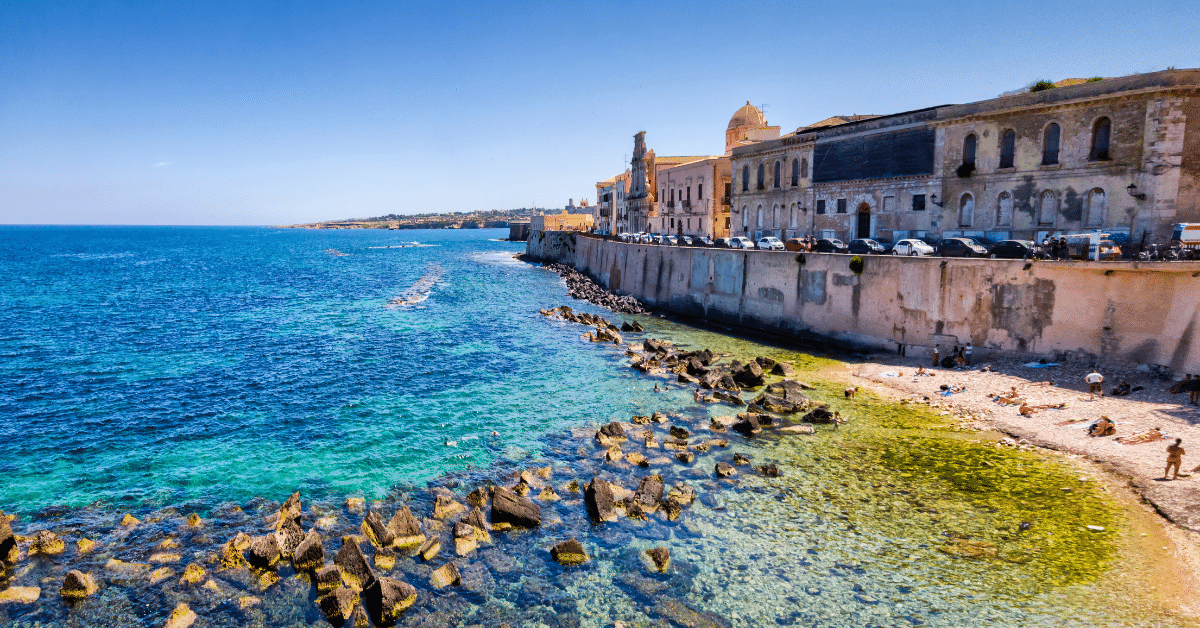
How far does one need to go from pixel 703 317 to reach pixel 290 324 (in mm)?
25851

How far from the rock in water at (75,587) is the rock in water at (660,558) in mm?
10235

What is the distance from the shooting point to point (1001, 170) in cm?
3178

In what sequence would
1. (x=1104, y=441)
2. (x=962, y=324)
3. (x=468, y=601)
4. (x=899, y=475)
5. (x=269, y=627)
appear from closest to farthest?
(x=269, y=627) < (x=468, y=601) < (x=899, y=475) < (x=1104, y=441) < (x=962, y=324)

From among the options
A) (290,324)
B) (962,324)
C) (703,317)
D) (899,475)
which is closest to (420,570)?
(899,475)

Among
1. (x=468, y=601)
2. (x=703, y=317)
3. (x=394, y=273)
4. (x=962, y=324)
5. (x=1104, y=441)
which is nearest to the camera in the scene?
(x=468, y=601)

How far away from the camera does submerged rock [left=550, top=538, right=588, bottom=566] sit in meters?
A: 12.4

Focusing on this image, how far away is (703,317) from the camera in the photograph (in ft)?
127

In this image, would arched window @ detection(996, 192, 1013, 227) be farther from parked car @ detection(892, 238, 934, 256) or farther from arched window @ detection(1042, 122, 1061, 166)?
parked car @ detection(892, 238, 934, 256)

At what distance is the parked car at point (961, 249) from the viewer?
2683 cm

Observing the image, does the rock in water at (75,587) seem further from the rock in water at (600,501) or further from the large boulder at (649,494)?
the large boulder at (649,494)

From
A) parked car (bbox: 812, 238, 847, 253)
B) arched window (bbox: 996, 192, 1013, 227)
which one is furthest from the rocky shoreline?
arched window (bbox: 996, 192, 1013, 227)

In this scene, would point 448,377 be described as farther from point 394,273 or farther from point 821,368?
point 394,273

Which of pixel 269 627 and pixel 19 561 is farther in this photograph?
pixel 19 561

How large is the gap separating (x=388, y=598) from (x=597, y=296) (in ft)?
127
